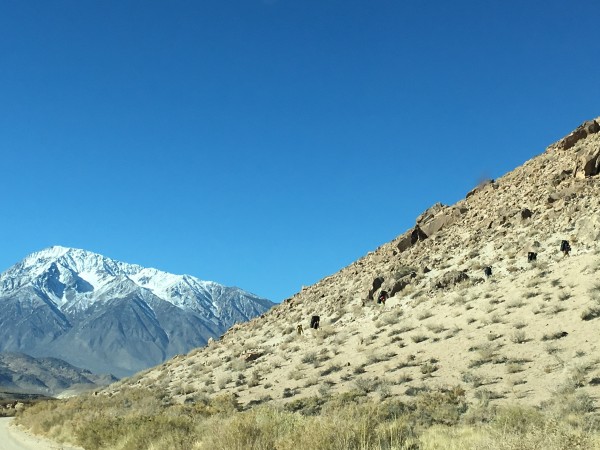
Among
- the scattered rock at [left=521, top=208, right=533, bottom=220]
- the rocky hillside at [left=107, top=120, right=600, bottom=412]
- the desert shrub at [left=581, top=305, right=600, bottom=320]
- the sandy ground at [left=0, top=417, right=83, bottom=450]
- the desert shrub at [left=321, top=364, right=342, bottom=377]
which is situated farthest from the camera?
the scattered rock at [left=521, top=208, right=533, bottom=220]

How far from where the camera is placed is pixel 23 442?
2445 centimetres

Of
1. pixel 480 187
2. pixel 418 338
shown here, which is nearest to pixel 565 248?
pixel 418 338

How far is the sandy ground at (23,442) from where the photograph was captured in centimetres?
2181

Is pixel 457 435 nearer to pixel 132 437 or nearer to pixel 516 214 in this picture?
pixel 132 437

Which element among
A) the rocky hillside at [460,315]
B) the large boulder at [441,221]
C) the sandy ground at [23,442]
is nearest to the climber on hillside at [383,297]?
the rocky hillside at [460,315]

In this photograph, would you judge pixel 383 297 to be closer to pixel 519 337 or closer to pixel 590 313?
pixel 519 337

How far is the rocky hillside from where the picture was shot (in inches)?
962

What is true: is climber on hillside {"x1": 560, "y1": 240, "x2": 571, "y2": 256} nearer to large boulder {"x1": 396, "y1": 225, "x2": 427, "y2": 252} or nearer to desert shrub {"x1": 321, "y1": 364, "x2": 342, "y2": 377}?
desert shrub {"x1": 321, "y1": 364, "x2": 342, "y2": 377}

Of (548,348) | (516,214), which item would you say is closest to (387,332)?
(548,348)

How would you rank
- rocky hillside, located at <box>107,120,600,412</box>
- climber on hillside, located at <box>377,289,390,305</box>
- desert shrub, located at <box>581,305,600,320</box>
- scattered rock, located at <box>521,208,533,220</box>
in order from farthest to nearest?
1. scattered rock, located at <box>521,208,533,220</box>
2. climber on hillside, located at <box>377,289,390,305</box>
3. desert shrub, located at <box>581,305,600,320</box>
4. rocky hillside, located at <box>107,120,600,412</box>

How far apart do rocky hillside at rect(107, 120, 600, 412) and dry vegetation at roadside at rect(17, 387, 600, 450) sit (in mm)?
1575

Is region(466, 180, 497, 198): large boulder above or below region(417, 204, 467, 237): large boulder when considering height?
above

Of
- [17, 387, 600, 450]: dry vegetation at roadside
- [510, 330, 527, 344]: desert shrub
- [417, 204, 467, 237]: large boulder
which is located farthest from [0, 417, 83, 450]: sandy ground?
[417, 204, 467, 237]: large boulder

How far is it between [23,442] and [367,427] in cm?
1664
